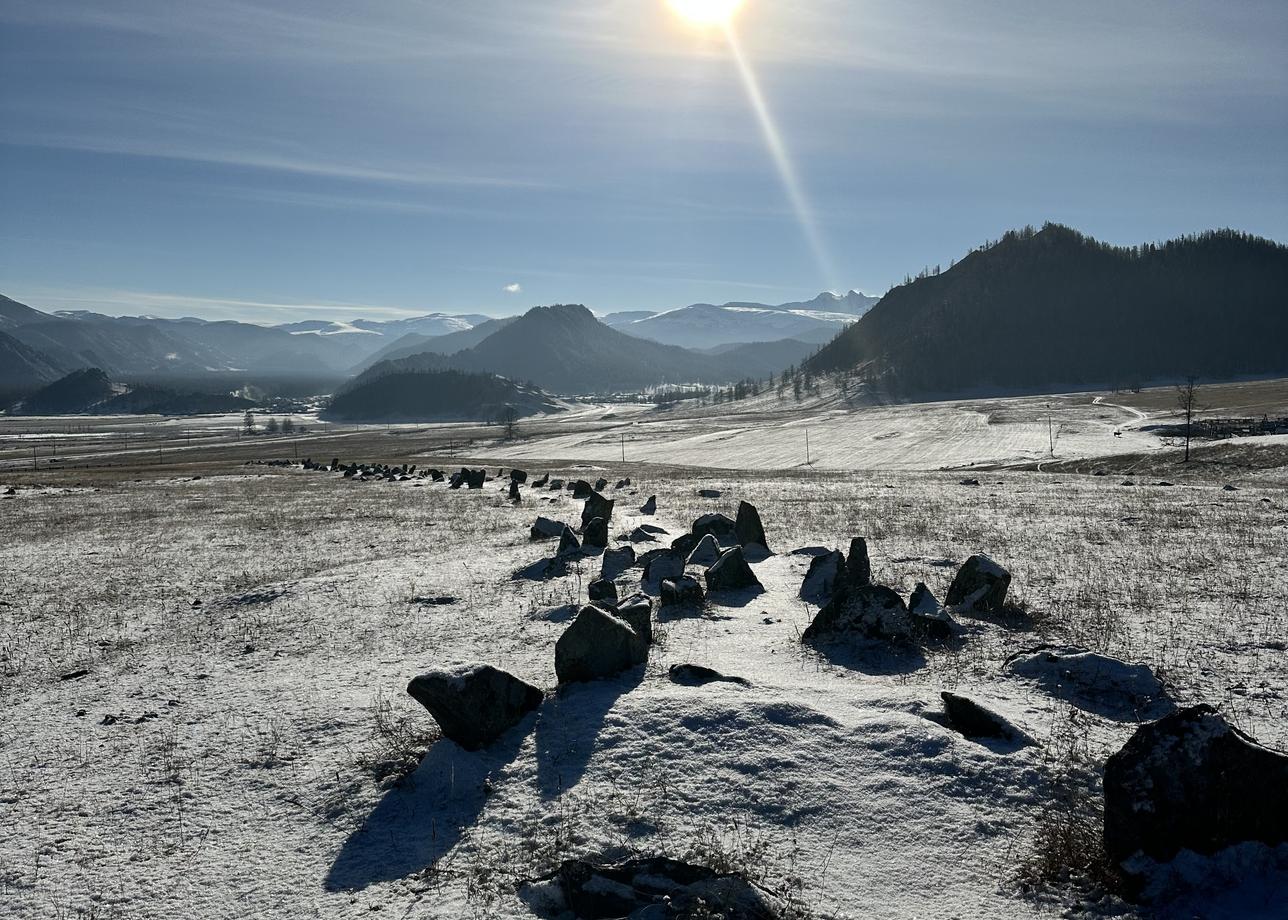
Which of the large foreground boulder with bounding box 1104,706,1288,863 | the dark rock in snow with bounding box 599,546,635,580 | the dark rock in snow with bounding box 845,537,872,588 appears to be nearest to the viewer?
the large foreground boulder with bounding box 1104,706,1288,863

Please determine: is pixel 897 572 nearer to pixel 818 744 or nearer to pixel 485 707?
pixel 818 744

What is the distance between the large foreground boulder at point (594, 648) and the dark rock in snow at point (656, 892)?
14.8 feet

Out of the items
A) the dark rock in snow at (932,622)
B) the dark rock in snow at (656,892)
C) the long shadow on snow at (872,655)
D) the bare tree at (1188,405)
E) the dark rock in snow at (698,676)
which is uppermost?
the bare tree at (1188,405)

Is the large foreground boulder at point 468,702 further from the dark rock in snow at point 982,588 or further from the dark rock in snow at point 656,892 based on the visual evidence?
the dark rock in snow at point 982,588

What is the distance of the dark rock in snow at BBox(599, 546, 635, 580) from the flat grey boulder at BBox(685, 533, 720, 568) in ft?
5.66

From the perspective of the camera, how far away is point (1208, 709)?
7113mm

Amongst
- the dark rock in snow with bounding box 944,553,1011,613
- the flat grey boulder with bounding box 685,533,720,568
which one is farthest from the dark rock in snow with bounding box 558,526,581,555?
the dark rock in snow with bounding box 944,553,1011,613

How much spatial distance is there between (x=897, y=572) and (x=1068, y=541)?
751 centimetres

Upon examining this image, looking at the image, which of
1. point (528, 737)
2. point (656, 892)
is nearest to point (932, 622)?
point (528, 737)

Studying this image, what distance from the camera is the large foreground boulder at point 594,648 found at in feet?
39.6

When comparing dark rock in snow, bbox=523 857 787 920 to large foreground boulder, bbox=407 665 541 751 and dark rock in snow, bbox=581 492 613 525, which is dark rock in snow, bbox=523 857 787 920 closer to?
large foreground boulder, bbox=407 665 541 751

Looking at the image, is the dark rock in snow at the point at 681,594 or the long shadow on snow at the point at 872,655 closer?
the long shadow on snow at the point at 872,655

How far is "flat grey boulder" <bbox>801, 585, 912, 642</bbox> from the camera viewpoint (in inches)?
532

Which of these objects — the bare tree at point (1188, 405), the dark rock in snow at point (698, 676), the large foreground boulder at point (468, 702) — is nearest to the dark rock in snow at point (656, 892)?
the large foreground boulder at point (468, 702)
